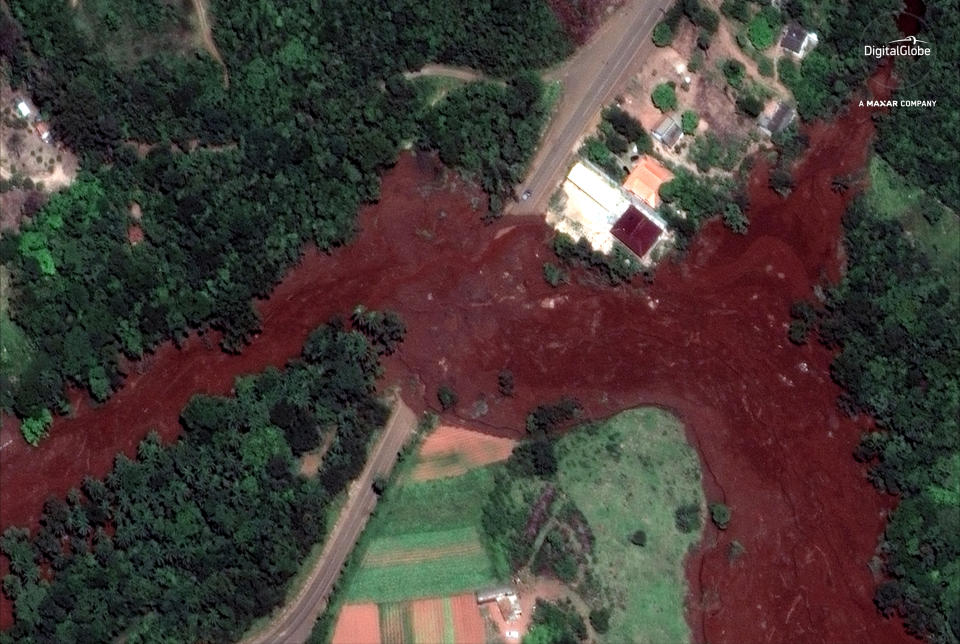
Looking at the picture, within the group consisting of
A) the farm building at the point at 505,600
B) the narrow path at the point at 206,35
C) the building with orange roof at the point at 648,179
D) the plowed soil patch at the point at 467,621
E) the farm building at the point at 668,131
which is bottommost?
the plowed soil patch at the point at 467,621

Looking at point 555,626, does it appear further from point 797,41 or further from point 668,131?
point 797,41

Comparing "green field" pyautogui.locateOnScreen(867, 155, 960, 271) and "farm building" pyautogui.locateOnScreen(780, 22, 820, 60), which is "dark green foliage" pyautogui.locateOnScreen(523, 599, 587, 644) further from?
"farm building" pyautogui.locateOnScreen(780, 22, 820, 60)

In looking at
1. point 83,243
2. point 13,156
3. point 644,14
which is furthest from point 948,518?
point 13,156

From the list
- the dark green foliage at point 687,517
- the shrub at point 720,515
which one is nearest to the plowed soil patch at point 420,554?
the dark green foliage at point 687,517

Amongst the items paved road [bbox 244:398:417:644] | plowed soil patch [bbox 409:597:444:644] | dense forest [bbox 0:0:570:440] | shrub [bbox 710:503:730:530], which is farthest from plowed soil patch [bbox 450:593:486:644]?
dense forest [bbox 0:0:570:440]

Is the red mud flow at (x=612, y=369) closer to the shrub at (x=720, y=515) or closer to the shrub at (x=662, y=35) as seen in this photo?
the shrub at (x=720, y=515)

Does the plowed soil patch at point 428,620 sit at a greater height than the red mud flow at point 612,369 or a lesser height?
lesser
